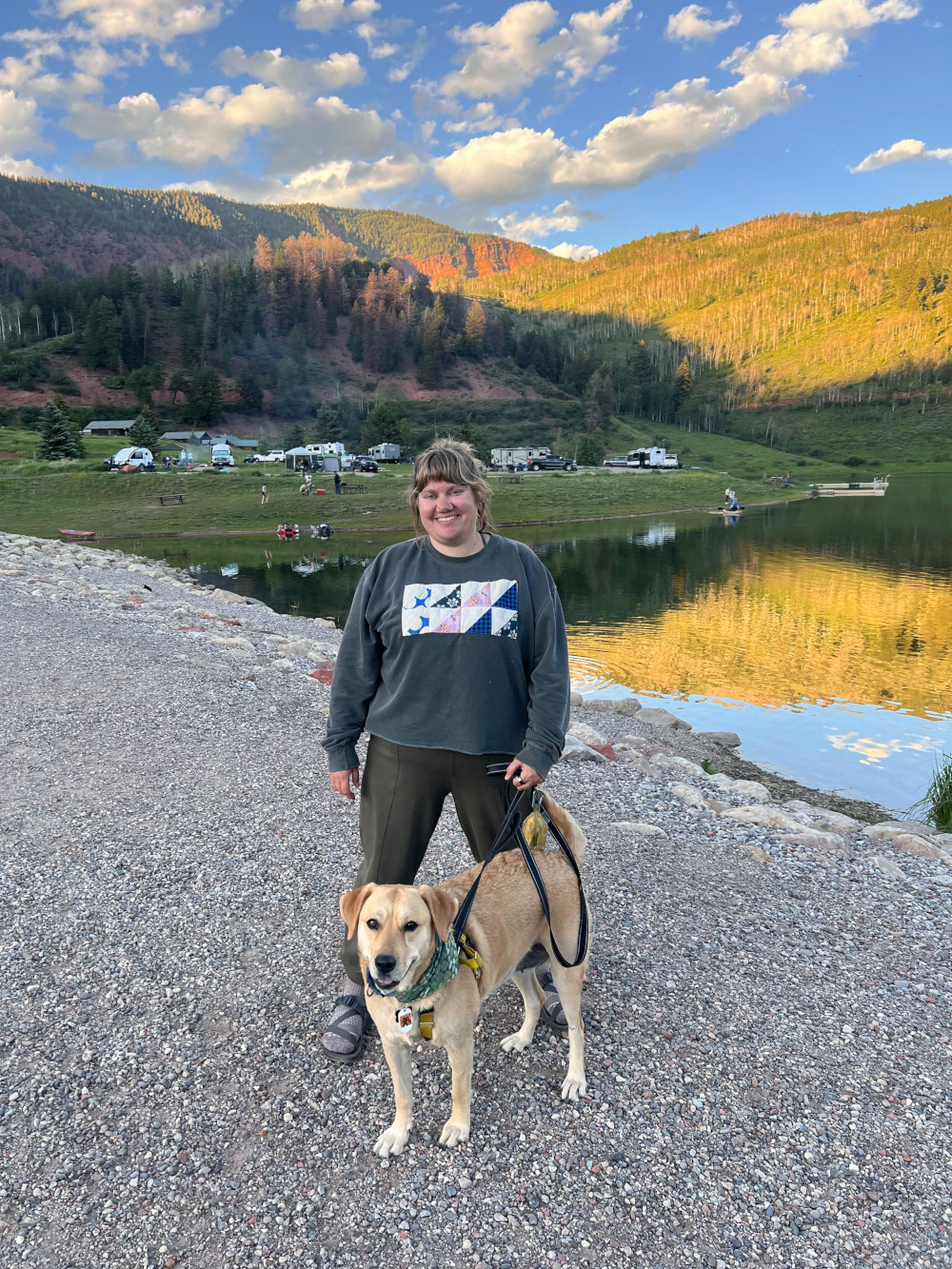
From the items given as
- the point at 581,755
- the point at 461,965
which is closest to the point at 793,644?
the point at 581,755

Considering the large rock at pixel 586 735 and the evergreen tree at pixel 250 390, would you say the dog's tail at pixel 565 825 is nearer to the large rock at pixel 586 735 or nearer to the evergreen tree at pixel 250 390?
the large rock at pixel 586 735

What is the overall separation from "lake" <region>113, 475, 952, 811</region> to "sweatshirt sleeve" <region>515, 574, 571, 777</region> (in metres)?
9.36

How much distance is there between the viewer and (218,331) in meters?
131

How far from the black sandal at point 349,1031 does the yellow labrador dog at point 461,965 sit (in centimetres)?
56

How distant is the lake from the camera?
44.0 ft

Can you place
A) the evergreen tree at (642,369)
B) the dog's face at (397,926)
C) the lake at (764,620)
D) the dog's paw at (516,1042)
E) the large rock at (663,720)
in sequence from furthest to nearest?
the evergreen tree at (642,369) → the lake at (764,620) → the large rock at (663,720) → the dog's paw at (516,1042) → the dog's face at (397,926)

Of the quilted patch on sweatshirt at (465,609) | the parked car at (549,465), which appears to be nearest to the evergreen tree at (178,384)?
the parked car at (549,465)

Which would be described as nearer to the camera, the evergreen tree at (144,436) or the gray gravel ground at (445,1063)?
the gray gravel ground at (445,1063)

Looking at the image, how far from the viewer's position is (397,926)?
2.93 meters

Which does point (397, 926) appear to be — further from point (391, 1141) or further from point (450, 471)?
point (450, 471)

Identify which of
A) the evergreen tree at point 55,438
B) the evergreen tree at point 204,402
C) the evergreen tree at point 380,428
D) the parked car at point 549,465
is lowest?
the parked car at point 549,465

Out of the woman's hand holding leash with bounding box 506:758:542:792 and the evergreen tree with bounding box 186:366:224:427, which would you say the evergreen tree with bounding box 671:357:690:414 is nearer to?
the evergreen tree with bounding box 186:366:224:427

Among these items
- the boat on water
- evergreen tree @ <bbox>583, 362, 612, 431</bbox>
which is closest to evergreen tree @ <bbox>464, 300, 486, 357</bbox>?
evergreen tree @ <bbox>583, 362, 612, 431</bbox>

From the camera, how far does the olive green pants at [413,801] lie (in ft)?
11.8
